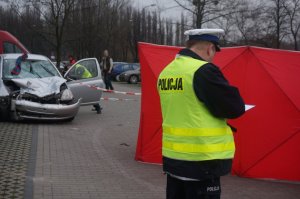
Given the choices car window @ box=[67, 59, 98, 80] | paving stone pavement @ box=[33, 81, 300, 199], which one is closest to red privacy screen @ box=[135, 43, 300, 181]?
paving stone pavement @ box=[33, 81, 300, 199]

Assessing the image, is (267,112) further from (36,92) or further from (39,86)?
(39,86)

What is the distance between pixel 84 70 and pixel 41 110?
8.42ft

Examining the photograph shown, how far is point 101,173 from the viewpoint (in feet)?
25.2

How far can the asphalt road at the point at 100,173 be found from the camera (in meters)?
6.62

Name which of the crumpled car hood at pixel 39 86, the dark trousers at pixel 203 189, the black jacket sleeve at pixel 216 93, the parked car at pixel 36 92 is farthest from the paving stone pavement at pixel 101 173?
the black jacket sleeve at pixel 216 93

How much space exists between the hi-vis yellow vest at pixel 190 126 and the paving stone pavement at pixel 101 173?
303 cm

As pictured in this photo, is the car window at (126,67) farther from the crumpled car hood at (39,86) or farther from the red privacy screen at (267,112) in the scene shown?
the red privacy screen at (267,112)

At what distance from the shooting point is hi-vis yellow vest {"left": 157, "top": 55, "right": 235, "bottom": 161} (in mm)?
3471

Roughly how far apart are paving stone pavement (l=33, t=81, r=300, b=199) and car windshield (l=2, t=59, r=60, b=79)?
2.02m

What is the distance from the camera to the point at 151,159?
844 cm

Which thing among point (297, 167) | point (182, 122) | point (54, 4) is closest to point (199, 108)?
point (182, 122)

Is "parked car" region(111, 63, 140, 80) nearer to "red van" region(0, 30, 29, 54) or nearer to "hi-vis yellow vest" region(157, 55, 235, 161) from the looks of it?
"red van" region(0, 30, 29, 54)

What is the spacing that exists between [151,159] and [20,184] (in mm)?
2409

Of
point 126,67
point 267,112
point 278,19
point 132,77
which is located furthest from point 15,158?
point 278,19
